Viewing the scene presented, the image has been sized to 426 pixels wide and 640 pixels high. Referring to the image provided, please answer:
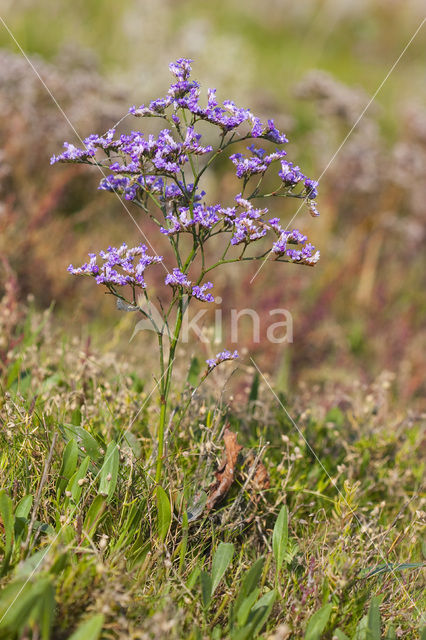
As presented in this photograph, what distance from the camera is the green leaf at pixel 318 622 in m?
2.03

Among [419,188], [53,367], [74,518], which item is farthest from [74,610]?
[419,188]

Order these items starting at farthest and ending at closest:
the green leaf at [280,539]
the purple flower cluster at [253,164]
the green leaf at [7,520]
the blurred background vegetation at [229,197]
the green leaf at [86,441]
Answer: the blurred background vegetation at [229,197]
the green leaf at [86,441]
the green leaf at [280,539]
the purple flower cluster at [253,164]
the green leaf at [7,520]

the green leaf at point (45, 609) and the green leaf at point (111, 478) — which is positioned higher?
the green leaf at point (111, 478)

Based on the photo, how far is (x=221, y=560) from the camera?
2.22 metres

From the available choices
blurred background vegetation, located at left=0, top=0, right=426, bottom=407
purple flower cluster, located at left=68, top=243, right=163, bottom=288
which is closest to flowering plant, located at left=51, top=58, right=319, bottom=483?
purple flower cluster, located at left=68, top=243, right=163, bottom=288

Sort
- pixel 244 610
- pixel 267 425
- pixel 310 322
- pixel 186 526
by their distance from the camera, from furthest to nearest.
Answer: pixel 310 322 < pixel 267 425 < pixel 186 526 < pixel 244 610

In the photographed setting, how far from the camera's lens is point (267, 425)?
3311 millimetres

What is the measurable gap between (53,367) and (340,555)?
6.96 feet

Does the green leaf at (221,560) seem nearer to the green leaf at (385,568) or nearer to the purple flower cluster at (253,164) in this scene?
the green leaf at (385,568)

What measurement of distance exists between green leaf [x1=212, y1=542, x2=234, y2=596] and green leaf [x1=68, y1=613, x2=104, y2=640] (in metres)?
0.57

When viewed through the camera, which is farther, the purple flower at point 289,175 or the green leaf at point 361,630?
the purple flower at point 289,175

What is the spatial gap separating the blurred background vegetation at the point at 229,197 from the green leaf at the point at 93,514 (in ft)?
5.07

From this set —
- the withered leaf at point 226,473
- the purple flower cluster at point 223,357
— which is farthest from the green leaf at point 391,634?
the purple flower cluster at point 223,357

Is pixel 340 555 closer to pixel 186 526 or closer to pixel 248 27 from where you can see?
pixel 186 526
